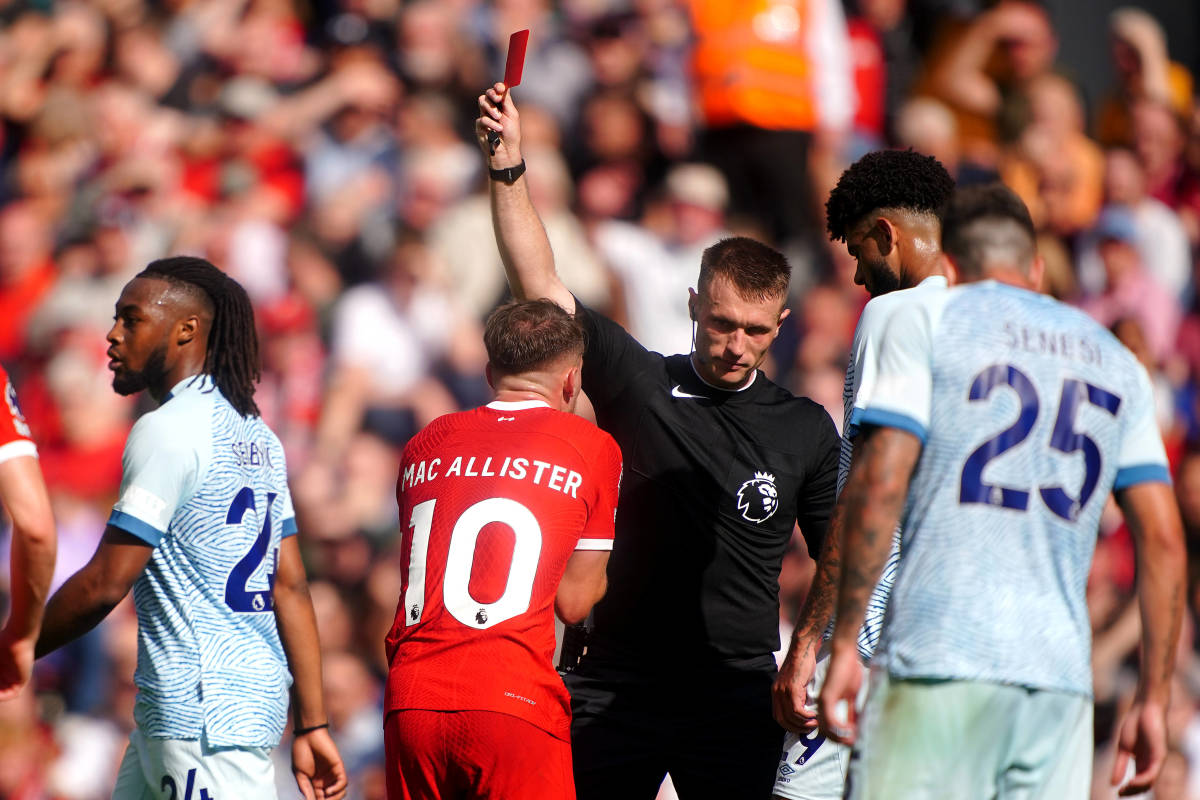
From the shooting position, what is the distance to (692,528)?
510 cm

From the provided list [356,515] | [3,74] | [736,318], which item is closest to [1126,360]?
[736,318]

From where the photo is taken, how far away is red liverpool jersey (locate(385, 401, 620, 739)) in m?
4.26

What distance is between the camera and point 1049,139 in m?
10.8

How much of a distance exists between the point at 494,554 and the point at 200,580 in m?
0.94

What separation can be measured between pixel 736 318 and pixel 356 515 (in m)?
4.05

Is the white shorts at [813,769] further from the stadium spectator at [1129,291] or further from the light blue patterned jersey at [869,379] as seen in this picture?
the stadium spectator at [1129,291]

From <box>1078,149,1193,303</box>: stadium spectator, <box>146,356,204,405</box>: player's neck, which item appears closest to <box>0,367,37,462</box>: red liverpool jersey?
<box>146,356,204,405</box>: player's neck


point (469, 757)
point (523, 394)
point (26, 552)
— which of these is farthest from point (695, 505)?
point (26, 552)

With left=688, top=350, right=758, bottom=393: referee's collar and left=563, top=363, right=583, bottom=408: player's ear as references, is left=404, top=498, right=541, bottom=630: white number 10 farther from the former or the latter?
left=688, top=350, right=758, bottom=393: referee's collar

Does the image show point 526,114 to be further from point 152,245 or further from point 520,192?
point 520,192

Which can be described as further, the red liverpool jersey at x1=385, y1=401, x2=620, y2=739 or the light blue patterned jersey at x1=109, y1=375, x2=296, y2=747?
the light blue patterned jersey at x1=109, y1=375, x2=296, y2=747

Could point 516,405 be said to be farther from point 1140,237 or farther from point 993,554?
point 1140,237

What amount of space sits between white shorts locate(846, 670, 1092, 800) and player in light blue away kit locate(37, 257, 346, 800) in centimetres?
195

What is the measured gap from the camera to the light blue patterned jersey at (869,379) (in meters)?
3.93
